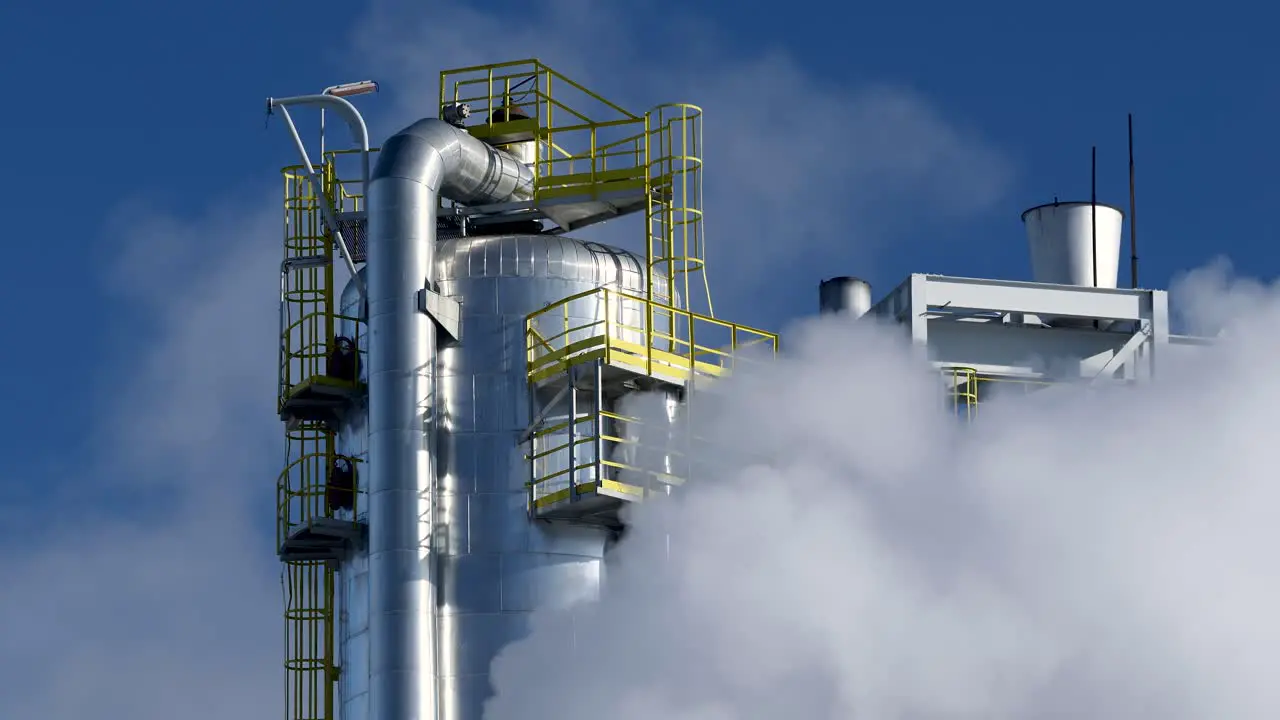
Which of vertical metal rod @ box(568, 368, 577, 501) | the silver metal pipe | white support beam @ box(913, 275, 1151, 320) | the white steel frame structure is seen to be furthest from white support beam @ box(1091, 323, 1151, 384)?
the silver metal pipe

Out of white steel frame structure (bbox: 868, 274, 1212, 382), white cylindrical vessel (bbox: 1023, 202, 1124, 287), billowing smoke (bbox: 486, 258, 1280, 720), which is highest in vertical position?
white cylindrical vessel (bbox: 1023, 202, 1124, 287)

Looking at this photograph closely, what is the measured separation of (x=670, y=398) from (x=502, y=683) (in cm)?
533

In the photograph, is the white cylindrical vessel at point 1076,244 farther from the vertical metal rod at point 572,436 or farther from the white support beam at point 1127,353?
the vertical metal rod at point 572,436

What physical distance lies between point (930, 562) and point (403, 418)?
860 centimetres

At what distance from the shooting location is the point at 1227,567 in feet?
141

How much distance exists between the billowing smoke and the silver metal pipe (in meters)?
1.63

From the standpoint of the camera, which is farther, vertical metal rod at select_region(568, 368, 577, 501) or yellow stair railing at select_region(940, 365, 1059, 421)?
yellow stair railing at select_region(940, 365, 1059, 421)

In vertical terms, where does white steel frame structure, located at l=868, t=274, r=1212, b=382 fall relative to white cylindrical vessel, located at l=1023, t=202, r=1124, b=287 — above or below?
below

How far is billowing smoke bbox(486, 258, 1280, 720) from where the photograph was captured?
138ft

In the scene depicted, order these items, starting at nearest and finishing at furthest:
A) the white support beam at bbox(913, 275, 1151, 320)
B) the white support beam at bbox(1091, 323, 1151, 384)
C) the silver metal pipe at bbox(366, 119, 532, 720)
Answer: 1. the silver metal pipe at bbox(366, 119, 532, 720)
2. the white support beam at bbox(913, 275, 1151, 320)
3. the white support beam at bbox(1091, 323, 1151, 384)

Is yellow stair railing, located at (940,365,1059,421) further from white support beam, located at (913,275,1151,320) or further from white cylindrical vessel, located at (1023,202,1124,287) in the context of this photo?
white cylindrical vessel, located at (1023,202,1124,287)

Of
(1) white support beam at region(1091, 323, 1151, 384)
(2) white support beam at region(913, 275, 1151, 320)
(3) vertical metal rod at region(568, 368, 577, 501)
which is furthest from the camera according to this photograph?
(1) white support beam at region(1091, 323, 1151, 384)

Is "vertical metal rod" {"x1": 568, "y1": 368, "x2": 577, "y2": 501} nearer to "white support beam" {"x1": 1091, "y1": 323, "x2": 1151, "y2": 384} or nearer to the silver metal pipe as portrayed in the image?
the silver metal pipe

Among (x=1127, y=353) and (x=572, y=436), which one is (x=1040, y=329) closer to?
(x=1127, y=353)
